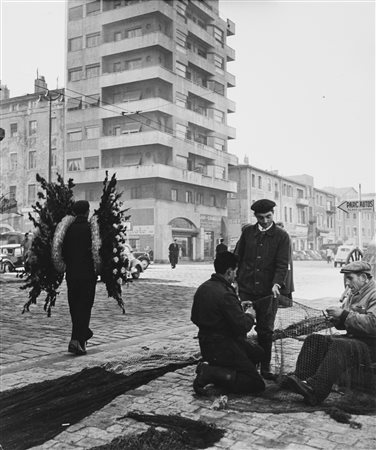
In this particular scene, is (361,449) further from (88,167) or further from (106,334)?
(88,167)

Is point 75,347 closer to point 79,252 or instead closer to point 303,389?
point 79,252

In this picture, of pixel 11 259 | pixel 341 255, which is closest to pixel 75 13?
pixel 11 259

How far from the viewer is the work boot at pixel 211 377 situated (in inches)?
157

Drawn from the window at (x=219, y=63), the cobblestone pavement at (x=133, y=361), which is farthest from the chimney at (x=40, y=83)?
the cobblestone pavement at (x=133, y=361)

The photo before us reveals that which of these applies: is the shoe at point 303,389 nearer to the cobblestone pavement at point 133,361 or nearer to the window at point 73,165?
the cobblestone pavement at point 133,361

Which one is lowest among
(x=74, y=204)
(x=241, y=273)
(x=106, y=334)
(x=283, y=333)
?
(x=106, y=334)

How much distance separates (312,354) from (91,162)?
6.26 m

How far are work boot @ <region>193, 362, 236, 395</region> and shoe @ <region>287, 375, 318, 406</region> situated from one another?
1.54 ft

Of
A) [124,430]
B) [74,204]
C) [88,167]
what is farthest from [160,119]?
[124,430]

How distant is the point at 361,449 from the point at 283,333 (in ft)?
6.62

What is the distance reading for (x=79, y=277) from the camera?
568 centimetres

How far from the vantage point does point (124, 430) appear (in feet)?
10.8

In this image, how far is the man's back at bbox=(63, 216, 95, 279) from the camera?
570 cm

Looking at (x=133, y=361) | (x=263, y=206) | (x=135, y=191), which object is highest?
(x=135, y=191)
